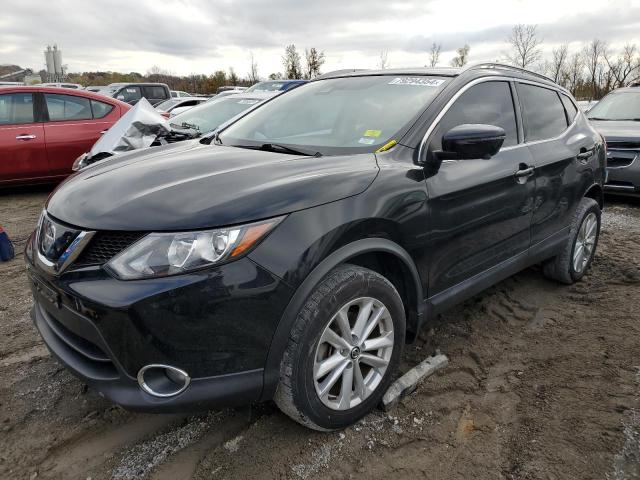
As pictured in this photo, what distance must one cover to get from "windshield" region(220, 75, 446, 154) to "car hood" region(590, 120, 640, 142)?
5.35 meters

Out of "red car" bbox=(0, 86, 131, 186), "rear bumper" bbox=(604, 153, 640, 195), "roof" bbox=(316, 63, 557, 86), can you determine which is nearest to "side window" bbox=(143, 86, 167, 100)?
"red car" bbox=(0, 86, 131, 186)

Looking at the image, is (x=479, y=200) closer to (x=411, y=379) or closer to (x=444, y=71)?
(x=444, y=71)

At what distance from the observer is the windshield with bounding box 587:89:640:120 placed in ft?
26.0

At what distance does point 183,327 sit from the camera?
1.73 m

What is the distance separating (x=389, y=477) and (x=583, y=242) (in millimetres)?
2916

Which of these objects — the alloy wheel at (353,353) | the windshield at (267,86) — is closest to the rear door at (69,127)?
the alloy wheel at (353,353)

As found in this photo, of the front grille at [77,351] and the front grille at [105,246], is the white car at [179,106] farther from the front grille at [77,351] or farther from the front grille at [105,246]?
the front grille at [105,246]

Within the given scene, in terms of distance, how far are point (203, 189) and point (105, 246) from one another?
1.39 feet

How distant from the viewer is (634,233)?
5531 mm

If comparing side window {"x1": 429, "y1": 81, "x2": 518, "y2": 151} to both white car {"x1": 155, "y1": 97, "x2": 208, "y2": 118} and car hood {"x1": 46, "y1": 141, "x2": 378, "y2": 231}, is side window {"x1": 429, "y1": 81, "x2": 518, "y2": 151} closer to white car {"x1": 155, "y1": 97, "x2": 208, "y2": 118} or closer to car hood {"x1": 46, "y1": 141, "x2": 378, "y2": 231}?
car hood {"x1": 46, "y1": 141, "x2": 378, "y2": 231}

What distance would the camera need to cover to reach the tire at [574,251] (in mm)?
3816

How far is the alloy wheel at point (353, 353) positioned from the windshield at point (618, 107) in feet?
24.8

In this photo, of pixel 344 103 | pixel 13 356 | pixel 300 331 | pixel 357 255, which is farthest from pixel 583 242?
pixel 13 356

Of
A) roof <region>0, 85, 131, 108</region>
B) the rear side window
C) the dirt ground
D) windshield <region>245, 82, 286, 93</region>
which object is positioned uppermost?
the rear side window
